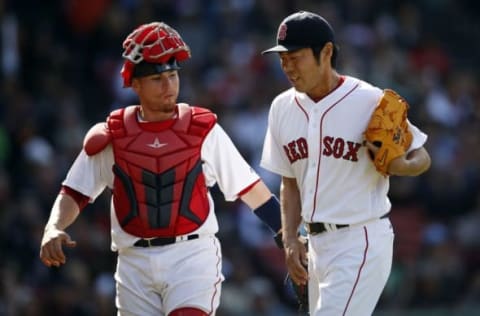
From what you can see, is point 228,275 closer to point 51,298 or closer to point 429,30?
point 51,298

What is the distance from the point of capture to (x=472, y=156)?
1470cm

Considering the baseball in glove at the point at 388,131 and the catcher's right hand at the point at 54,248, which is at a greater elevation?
the baseball in glove at the point at 388,131

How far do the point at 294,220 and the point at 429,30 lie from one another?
10.3m

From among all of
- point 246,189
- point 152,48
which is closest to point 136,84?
point 152,48

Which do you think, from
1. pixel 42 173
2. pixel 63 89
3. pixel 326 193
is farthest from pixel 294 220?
pixel 63 89

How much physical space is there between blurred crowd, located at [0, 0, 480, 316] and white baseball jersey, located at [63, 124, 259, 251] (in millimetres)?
4685

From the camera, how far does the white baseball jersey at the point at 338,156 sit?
708 cm

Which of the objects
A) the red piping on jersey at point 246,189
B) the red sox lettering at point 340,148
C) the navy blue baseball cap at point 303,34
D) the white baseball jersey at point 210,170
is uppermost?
the navy blue baseball cap at point 303,34

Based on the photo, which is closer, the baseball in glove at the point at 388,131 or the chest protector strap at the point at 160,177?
the baseball in glove at the point at 388,131

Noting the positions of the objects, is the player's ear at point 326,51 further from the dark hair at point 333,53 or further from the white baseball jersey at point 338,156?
the white baseball jersey at point 338,156

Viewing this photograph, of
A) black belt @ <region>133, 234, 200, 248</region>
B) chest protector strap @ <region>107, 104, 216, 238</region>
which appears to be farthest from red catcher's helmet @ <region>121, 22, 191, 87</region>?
black belt @ <region>133, 234, 200, 248</region>

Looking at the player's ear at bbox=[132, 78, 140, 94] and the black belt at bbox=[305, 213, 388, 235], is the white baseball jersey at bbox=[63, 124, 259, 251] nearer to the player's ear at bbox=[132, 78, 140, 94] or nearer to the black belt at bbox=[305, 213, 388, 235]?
the player's ear at bbox=[132, 78, 140, 94]

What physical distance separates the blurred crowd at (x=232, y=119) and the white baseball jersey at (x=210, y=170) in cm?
469

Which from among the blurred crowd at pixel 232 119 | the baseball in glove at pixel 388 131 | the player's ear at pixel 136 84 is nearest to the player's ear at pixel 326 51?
the baseball in glove at pixel 388 131
